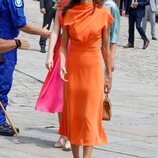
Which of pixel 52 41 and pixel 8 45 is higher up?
pixel 8 45

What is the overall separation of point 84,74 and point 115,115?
343cm

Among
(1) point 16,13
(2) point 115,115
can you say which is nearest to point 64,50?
(1) point 16,13

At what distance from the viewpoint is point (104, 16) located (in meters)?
5.92

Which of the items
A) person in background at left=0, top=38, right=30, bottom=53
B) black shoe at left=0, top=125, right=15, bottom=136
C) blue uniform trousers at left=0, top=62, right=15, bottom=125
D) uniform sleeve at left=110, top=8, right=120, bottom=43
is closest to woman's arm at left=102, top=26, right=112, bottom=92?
person in background at left=0, top=38, right=30, bottom=53

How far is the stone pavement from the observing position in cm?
697

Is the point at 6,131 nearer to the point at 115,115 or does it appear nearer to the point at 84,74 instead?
the point at 84,74

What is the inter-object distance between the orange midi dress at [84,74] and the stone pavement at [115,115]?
0.82 meters

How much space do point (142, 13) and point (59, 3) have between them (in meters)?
12.4

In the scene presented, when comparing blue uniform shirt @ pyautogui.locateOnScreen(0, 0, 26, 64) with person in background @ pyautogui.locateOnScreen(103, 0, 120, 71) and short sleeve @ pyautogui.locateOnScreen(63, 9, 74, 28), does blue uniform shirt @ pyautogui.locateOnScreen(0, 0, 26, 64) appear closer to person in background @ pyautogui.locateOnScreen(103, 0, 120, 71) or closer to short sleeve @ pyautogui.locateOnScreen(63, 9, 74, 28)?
person in background @ pyautogui.locateOnScreen(103, 0, 120, 71)

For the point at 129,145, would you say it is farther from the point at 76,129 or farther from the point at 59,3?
the point at 59,3

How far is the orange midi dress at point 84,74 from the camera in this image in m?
5.90

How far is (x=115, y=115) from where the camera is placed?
9305 mm

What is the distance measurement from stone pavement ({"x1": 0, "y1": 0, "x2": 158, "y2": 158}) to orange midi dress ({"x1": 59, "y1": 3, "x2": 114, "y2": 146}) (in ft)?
2.71

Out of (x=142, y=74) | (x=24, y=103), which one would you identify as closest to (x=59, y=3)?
(x=24, y=103)
